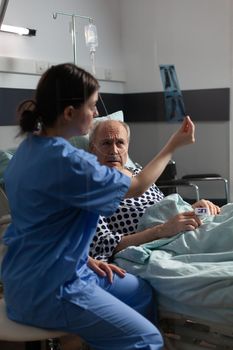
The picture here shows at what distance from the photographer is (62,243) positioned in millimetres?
976

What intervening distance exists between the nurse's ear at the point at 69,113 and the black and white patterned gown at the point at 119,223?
0.41m

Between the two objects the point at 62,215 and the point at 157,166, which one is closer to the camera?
the point at 62,215

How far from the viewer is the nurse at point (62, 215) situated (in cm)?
93

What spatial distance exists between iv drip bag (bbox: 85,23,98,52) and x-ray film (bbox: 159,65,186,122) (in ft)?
0.94

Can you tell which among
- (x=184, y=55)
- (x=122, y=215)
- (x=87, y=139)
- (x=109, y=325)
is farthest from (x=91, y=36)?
(x=109, y=325)

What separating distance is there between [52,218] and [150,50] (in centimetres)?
98

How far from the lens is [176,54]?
163 centimetres

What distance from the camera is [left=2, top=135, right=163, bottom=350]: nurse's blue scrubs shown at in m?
0.92

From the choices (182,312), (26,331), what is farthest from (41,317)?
(182,312)

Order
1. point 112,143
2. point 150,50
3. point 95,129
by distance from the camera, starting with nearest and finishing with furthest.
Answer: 1. point 95,129
2. point 112,143
3. point 150,50

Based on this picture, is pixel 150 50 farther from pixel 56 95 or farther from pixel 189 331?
pixel 189 331

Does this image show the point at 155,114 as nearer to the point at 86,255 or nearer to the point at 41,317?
the point at 86,255

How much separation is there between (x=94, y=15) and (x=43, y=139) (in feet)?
2.54

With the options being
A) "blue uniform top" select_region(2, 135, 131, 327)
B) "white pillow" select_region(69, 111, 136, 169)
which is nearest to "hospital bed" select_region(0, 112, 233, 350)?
"white pillow" select_region(69, 111, 136, 169)
